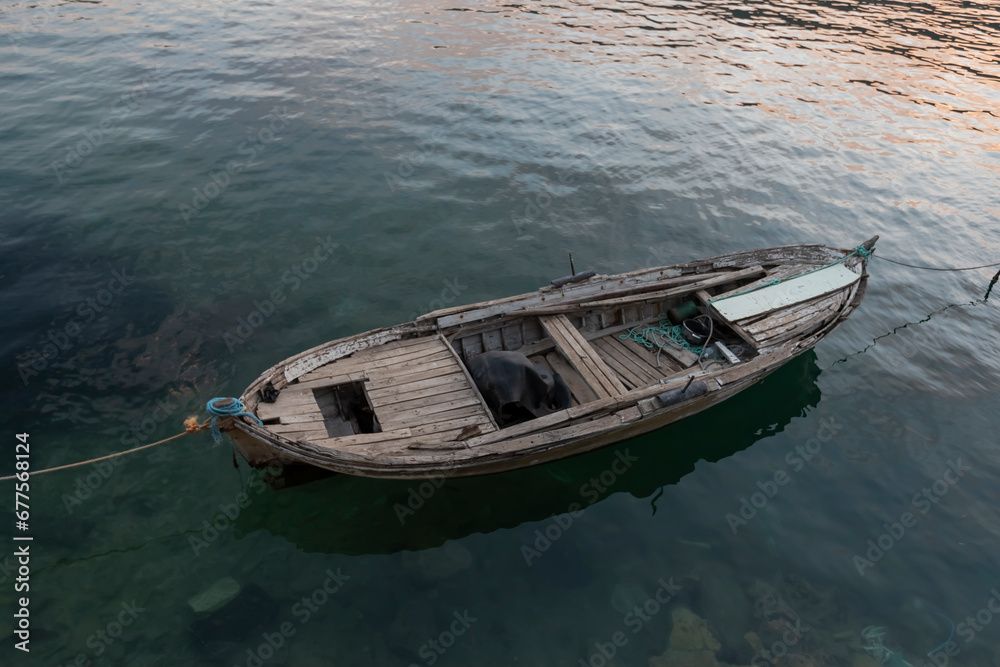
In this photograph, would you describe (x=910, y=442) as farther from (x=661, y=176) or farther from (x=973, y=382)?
(x=661, y=176)

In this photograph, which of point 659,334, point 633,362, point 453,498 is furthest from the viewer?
point 659,334

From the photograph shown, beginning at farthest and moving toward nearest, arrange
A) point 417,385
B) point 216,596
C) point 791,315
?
1. point 791,315
2. point 417,385
3. point 216,596

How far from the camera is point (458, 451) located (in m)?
9.34

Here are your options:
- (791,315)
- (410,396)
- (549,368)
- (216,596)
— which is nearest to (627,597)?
(549,368)

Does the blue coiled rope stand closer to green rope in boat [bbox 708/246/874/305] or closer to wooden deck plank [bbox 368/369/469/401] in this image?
wooden deck plank [bbox 368/369/469/401]

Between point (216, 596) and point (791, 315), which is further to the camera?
point (791, 315)

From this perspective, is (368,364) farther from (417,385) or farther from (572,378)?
(572,378)

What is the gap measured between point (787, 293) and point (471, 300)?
24.5 feet

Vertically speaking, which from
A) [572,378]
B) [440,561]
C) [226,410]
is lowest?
[440,561]

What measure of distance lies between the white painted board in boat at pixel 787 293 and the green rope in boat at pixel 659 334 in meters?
0.97

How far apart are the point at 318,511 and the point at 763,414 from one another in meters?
9.46

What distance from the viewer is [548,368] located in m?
11.7

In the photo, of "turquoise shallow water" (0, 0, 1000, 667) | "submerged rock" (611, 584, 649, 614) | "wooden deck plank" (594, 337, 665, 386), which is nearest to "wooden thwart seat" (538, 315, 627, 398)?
"wooden deck plank" (594, 337, 665, 386)

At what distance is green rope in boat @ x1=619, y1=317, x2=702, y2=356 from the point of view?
12.8 meters
